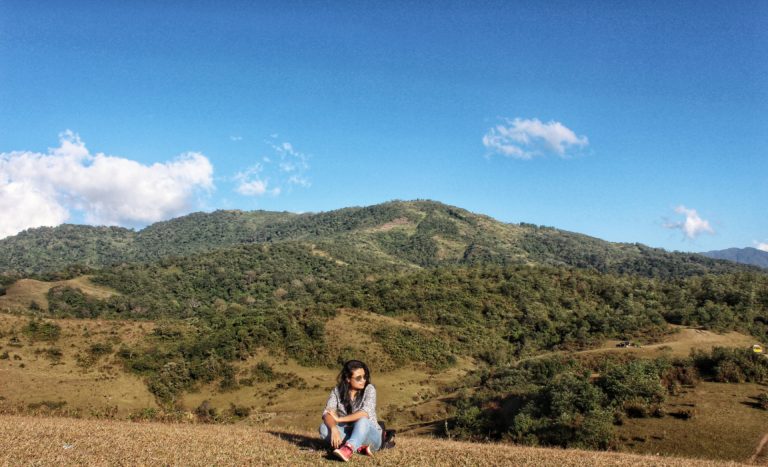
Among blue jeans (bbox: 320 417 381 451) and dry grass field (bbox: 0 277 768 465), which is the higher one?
blue jeans (bbox: 320 417 381 451)

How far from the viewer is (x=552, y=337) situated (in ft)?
243

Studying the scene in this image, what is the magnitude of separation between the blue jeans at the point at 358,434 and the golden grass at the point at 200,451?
0.26m

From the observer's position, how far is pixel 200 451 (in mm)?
8008

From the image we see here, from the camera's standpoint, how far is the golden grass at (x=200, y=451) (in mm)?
7180

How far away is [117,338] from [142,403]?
14923 mm

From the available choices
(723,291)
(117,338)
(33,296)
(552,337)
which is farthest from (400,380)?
(33,296)

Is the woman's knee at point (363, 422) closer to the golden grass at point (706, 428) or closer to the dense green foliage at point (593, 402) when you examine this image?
the dense green foliage at point (593, 402)

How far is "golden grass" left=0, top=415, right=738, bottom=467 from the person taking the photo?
718 centimetres

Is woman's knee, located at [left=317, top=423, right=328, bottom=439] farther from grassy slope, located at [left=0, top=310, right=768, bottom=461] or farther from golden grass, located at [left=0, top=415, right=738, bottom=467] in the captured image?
grassy slope, located at [left=0, top=310, right=768, bottom=461]

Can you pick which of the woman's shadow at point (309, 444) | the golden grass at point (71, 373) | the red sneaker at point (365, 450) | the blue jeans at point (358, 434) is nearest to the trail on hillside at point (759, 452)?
the blue jeans at point (358, 434)

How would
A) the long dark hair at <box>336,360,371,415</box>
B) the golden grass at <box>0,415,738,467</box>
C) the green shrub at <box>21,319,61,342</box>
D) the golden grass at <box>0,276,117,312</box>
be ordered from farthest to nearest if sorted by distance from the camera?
the golden grass at <box>0,276,117,312</box> < the green shrub at <box>21,319,61,342</box> < the long dark hair at <box>336,360,371,415</box> < the golden grass at <box>0,415,738,467</box>

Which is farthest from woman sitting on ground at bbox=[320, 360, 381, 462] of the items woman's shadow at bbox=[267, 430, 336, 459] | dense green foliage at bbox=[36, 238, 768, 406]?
dense green foliage at bbox=[36, 238, 768, 406]

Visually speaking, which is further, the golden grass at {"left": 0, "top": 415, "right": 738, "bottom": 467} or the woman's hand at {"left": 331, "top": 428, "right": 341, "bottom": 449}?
the woman's hand at {"left": 331, "top": 428, "right": 341, "bottom": 449}

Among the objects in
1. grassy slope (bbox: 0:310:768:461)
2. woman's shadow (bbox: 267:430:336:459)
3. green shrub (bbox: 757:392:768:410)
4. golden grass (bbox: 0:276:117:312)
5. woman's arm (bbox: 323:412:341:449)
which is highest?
golden grass (bbox: 0:276:117:312)
